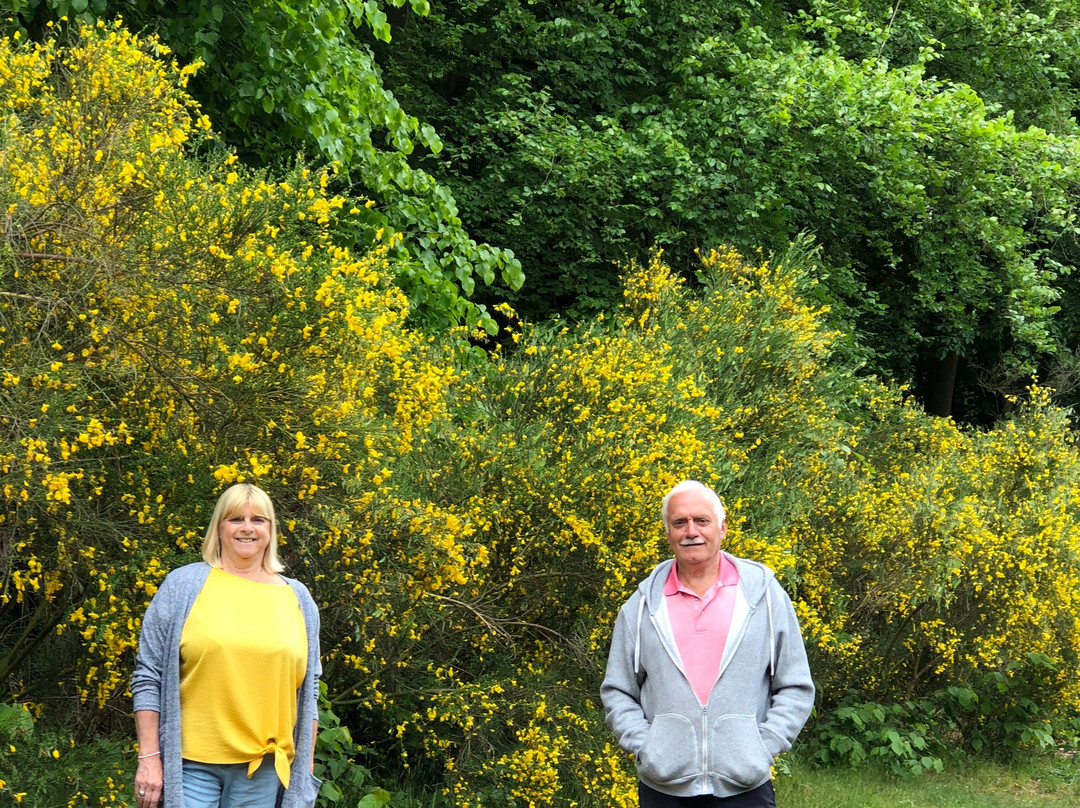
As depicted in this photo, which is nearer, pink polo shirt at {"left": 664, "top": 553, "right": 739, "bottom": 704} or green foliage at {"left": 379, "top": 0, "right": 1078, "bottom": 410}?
pink polo shirt at {"left": 664, "top": 553, "right": 739, "bottom": 704}

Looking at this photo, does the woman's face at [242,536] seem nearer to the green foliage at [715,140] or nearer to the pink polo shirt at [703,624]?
the pink polo shirt at [703,624]

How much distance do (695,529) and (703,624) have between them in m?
0.26

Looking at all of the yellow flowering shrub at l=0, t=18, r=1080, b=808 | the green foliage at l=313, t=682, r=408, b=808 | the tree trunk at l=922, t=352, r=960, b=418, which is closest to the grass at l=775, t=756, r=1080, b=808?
the yellow flowering shrub at l=0, t=18, r=1080, b=808

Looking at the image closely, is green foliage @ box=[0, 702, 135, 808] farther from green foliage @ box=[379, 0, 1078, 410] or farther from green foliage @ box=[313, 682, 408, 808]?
green foliage @ box=[379, 0, 1078, 410]

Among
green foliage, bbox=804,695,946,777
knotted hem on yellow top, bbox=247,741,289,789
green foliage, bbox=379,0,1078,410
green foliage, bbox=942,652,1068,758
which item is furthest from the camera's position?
green foliage, bbox=379,0,1078,410

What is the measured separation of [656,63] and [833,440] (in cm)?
662

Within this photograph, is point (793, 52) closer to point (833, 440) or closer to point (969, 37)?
point (969, 37)

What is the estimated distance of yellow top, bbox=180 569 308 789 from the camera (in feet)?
10.8

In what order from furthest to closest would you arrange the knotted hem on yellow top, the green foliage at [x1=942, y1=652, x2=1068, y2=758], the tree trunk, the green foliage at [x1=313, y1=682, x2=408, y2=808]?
the tree trunk
the green foliage at [x1=942, y1=652, x2=1068, y2=758]
the green foliage at [x1=313, y1=682, x2=408, y2=808]
the knotted hem on yellow top

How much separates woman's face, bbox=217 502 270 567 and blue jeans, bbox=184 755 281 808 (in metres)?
0.55

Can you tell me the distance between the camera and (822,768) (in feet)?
28.7

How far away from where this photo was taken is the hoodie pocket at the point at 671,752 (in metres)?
3.31

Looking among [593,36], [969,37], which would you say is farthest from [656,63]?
[969,37]

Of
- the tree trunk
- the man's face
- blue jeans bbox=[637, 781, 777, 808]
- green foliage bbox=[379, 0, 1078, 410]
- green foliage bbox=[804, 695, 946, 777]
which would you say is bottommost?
green foliage bbox=[804, 695, 946, 777]
